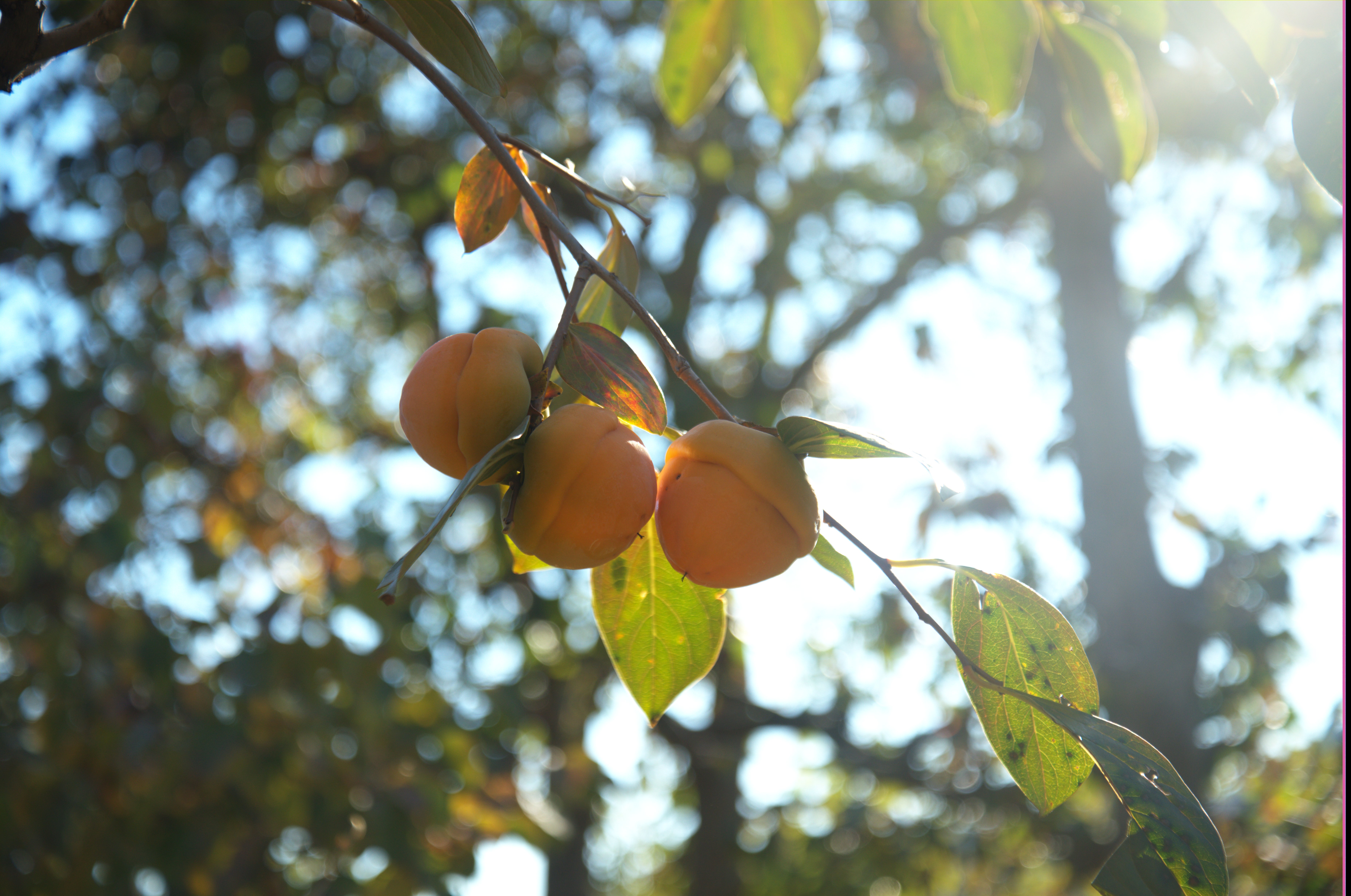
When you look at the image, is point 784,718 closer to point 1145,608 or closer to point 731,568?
point 1145,608

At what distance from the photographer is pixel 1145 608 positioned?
3668mm

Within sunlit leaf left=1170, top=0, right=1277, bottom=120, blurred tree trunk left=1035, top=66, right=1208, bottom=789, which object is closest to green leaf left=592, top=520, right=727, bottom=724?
sunlit leaf left=1170, top=0, right=1277, bottom=120

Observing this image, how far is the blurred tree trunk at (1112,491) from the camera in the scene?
11.2ft

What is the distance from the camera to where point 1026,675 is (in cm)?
63

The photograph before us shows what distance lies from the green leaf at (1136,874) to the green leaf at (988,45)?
0.79m

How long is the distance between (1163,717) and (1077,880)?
43.2 inches

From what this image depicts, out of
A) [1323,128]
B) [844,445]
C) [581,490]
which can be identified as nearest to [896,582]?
[844,445]

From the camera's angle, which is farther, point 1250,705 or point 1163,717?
point 1250,705

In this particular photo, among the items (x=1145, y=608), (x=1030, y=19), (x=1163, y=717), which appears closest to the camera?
(x=1030, y=19)

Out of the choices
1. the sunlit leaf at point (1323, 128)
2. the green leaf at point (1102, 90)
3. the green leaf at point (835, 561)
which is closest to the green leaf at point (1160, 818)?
the green leaf at point (835, 561)

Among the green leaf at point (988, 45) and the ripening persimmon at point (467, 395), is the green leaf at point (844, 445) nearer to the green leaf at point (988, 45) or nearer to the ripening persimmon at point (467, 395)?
the ripening persimmon at point (467, 395)

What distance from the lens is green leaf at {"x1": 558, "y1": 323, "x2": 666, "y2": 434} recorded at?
22.8 inches

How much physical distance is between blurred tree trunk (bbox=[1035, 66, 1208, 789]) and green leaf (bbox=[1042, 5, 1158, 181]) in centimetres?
279

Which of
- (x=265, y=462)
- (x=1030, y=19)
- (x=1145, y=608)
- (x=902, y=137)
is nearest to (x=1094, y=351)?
(x=1145, y=608)
